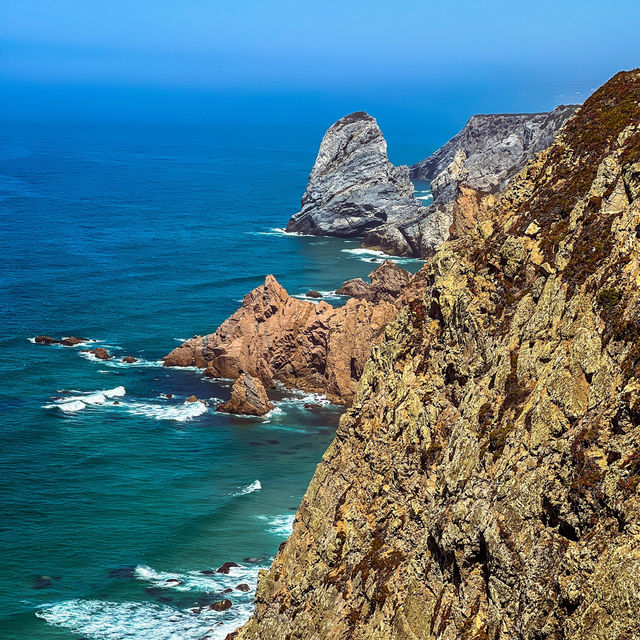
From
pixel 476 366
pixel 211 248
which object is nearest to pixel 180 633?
pixel 476 366

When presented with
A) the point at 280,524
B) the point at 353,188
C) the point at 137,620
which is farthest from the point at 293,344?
the point at 353,188

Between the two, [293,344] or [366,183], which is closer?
[293,344]

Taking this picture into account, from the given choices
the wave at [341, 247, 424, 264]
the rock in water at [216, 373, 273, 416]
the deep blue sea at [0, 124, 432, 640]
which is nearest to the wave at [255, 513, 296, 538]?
the deep blue sea at [0, 124, 432, 640]

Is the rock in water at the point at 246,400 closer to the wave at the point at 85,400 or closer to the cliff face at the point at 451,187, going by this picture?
the wave at the point at 85,400

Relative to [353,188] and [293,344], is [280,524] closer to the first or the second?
[293,344]

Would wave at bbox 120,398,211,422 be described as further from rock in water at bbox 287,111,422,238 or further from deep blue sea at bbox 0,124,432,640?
rock in water at bbox 287,111,422,238
